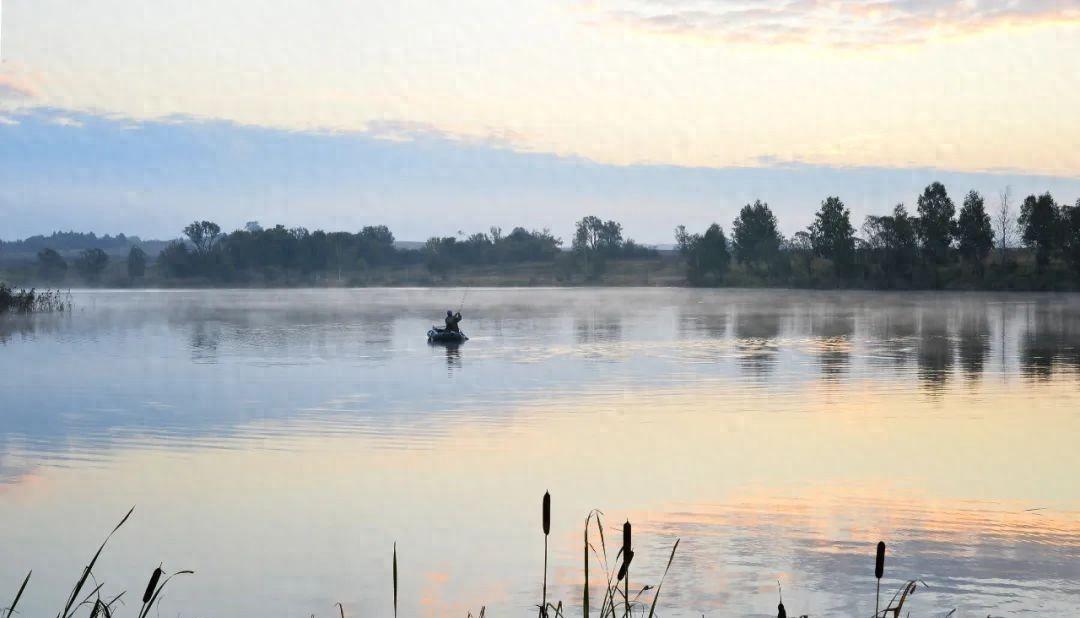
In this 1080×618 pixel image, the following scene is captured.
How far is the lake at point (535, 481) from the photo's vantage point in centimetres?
939

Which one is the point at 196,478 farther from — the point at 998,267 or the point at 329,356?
the point at 998,267

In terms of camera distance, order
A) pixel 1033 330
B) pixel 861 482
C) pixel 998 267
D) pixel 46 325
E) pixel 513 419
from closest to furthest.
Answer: pixel 861 482
pixel 513 419
pixel 1033 330
pixel 46 325
pixel 998 267

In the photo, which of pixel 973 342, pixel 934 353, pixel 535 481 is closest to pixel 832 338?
pixel 973 342

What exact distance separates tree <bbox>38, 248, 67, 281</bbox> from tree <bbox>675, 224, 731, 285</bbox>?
93899 millimetres

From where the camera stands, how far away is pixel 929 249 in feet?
363

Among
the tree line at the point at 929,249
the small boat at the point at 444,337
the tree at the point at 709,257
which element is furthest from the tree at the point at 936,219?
the small boat at the point at 444,337

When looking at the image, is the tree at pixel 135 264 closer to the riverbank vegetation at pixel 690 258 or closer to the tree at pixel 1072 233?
the riverbank vegetation at pixel 690 258

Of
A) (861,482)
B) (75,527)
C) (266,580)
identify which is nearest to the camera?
(266,580)

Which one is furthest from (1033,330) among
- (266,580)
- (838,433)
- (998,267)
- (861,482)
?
(998,267)

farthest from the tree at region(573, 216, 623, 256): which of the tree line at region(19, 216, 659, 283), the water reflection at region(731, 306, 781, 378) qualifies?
the water reflection at region(731, 306, 781, 378)

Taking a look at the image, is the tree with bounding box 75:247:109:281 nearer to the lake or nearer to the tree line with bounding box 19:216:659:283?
the tree line with bounding box 19:216:659:283

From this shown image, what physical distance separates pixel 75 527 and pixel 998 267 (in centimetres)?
10764

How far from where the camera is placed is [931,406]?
70.0 feet

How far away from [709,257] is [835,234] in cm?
3001
